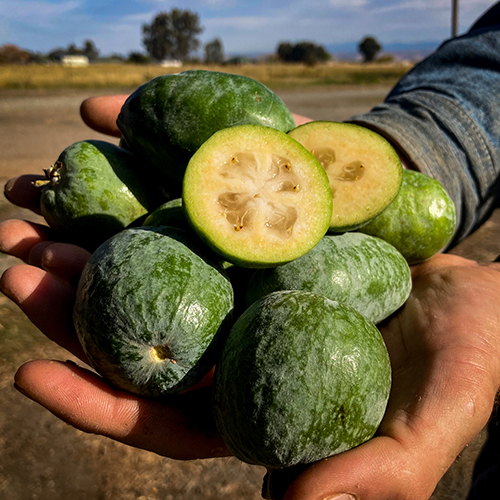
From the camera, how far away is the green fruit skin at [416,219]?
6.88ft

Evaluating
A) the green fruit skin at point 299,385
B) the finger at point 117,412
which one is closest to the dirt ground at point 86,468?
the finger at point 117,412

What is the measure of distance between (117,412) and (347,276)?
909 millimetres

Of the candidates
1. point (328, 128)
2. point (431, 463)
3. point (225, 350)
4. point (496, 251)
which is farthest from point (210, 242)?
point (496, 251)

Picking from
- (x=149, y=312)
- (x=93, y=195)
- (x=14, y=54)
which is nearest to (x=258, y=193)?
(x=149, y=312)

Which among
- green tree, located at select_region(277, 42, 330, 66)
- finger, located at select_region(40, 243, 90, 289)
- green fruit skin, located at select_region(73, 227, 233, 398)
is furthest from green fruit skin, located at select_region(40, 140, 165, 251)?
green tree, located at select_region(277, 42, 330, 66)

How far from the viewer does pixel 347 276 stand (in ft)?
5.55

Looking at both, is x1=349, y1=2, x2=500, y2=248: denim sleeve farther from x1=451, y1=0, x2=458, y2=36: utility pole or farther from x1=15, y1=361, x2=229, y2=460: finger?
x1=451, y1=0, x2=458, y2=36: utility pole

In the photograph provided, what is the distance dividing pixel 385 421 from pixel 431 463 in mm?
171

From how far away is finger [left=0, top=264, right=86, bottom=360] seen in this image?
1870 millimetres

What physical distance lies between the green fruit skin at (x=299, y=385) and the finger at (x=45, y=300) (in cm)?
76

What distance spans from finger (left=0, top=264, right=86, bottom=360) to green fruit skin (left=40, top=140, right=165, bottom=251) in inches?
10.8

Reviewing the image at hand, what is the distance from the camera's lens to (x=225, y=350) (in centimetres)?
148

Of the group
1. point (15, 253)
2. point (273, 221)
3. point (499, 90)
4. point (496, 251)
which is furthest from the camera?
point (496, 251)

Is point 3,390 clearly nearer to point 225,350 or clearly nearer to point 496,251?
point 225,350
